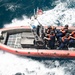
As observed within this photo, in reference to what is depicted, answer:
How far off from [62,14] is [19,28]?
4.50 metres

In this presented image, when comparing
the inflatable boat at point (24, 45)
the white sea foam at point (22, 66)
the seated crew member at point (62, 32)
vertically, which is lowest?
the white sea foam at point (22, 66)

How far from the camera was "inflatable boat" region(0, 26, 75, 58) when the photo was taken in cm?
1581

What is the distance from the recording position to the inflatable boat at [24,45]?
15.8m

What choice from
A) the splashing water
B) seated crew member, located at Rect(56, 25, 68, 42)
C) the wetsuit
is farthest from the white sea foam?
seated crew member, located at Rect(56, 25, 68, 42)

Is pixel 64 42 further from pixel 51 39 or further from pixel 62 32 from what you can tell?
pixel 51 39

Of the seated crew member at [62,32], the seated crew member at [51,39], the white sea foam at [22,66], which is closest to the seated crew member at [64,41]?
the seated crew member at [62,32]

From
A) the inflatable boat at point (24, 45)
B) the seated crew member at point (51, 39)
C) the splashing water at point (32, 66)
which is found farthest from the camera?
the splashing water at point (32, 66)

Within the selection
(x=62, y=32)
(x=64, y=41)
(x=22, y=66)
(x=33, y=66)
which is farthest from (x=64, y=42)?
(x=22, y=66)

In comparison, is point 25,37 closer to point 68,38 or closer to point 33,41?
point 33,41

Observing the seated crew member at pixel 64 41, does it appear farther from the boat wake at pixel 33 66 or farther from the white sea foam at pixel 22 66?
the white sea foam at pixel 22 66

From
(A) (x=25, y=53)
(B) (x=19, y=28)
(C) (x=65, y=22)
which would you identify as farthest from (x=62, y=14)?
(A) (x=25, y=53)

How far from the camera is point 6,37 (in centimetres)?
1742

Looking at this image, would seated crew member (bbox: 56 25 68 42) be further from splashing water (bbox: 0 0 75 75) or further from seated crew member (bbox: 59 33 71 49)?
splashing water (bbox: 0 0 75 75)

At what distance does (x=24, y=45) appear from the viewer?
16.5 metres
